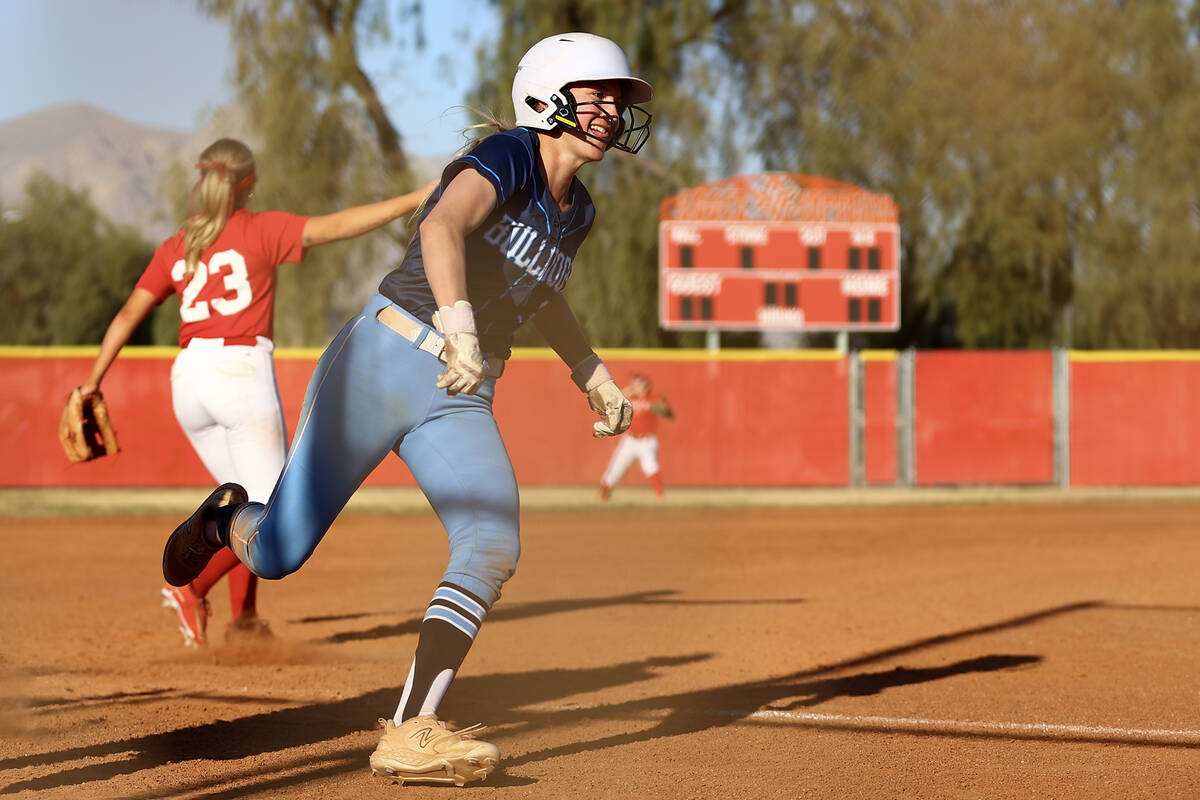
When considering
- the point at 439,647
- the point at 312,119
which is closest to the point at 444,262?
the point at 439,647

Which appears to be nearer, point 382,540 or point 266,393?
point 266,393

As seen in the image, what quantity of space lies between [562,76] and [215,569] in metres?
2.82

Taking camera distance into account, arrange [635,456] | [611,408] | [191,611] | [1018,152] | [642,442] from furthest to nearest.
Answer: [1018,152] → [635,456] → [642,442] → [191,611] → [611,408]

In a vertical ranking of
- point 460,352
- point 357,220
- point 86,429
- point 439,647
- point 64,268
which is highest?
point 64,268

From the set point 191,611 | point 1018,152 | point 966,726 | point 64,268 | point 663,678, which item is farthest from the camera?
point 64,268

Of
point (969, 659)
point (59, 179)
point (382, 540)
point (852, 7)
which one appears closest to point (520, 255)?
point (969, 659)

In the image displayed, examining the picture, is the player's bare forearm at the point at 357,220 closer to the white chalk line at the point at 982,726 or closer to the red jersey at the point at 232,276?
the red jersey at the point at 232,276

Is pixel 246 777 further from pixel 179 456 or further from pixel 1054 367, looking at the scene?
pixel 1054 367

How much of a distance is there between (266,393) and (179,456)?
14.7 metres

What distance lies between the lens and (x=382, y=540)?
1235 cm

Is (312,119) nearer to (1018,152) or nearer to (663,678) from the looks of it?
(1018,152)

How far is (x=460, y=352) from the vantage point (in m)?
3.21

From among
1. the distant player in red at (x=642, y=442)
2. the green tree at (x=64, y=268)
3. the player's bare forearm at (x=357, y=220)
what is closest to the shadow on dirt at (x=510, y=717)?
the player's bare forearm at (x=357, y=220)

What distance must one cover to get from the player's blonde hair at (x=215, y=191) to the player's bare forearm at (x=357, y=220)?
1.07ft
